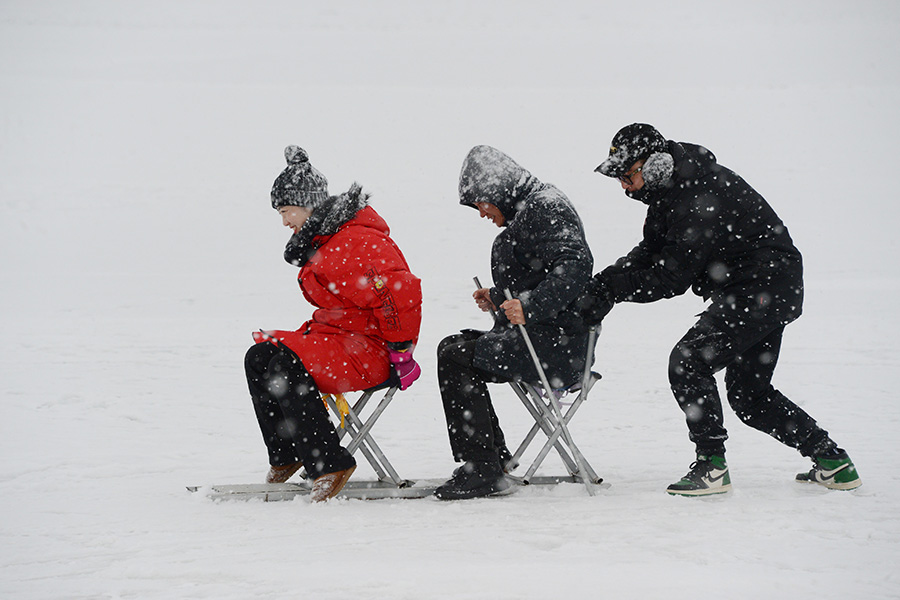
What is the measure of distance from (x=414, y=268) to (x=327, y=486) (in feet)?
35.5

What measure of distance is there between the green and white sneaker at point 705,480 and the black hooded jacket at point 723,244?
699 mm

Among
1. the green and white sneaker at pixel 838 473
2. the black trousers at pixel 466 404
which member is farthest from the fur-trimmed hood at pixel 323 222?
the green and white sneaker at pixel 838 473

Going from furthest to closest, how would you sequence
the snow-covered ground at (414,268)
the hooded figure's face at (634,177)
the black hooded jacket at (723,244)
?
the hooded figure's face at (634,177)
the black hooded jacket at (723,244)
the snow-covered ground at (414,268)

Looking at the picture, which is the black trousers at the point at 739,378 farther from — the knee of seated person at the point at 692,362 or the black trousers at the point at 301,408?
the black trousers at the point at 301,408

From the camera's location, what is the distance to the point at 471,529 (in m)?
3.70

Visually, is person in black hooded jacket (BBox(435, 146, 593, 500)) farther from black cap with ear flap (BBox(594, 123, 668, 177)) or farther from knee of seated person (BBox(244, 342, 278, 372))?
knee of seated person (BBox(244, 342, 278, 372))

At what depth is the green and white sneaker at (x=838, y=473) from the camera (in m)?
4.17

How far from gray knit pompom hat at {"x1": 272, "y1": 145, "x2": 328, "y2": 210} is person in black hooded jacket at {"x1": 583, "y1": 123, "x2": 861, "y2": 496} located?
1413mm

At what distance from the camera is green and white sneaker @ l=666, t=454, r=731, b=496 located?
4.07 metres

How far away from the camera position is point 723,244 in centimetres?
414

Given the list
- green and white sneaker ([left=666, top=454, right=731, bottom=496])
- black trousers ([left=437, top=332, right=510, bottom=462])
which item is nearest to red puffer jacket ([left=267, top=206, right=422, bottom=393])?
black trousers ([left=437, top=332, right=510, bottom=462])

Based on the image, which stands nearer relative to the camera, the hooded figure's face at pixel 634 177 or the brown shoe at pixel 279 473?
the hooded figure's face at pixel 634 177

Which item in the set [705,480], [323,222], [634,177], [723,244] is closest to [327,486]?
[323,222]

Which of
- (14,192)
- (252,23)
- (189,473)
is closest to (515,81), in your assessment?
(252,23)
